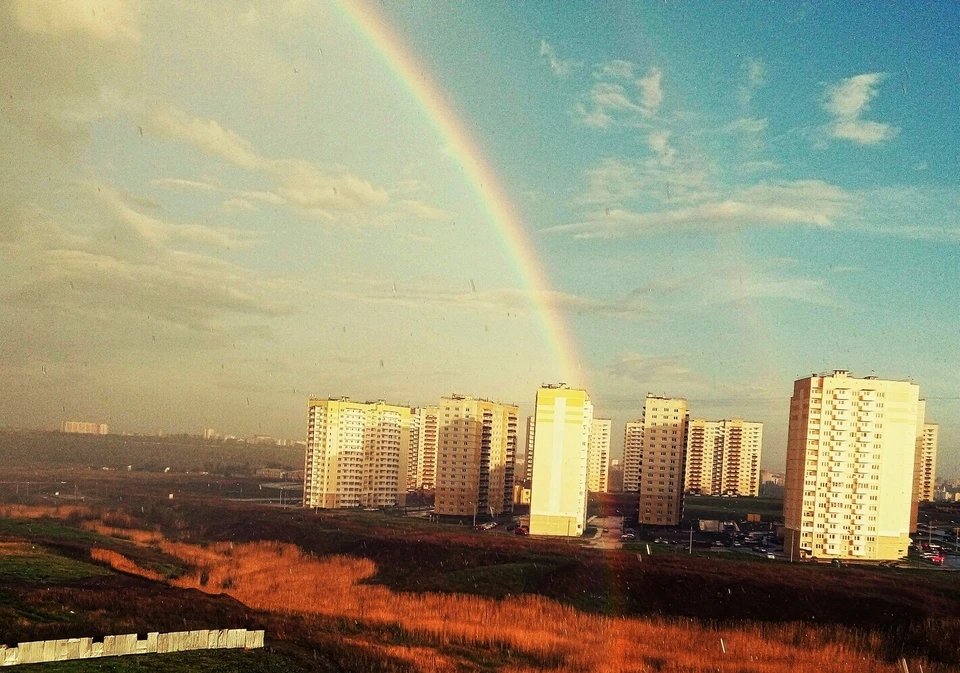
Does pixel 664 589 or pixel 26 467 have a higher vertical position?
pixel 664 589

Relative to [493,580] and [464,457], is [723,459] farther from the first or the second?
[493,580]

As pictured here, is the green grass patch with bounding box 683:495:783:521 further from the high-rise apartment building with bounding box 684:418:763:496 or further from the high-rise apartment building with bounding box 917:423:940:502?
the high-rise apartment building with bounding box 917:423:940:502

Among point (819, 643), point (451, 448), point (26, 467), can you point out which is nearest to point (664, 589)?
point (819, 643)

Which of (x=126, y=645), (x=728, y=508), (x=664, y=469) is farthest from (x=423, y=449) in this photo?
(x=126, y=645)

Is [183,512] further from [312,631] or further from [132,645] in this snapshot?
[132,645]

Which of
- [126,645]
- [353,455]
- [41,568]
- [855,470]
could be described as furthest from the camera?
[353,455]

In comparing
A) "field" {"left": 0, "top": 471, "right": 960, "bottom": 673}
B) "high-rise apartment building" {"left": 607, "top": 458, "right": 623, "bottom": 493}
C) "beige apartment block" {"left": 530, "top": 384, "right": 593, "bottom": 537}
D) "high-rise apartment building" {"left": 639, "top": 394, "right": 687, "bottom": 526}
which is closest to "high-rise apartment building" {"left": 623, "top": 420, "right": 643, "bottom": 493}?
"high-rise apartment building" {"left": 607, "top": 458, "right": 623, "bottom": 493}

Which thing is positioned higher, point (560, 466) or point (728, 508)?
point (560, 466)
